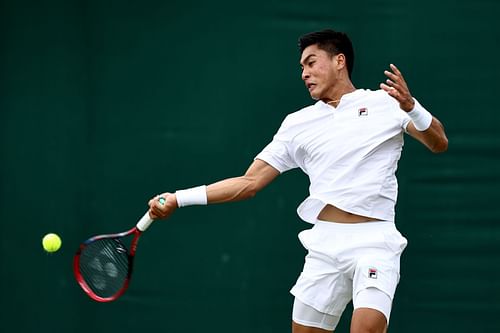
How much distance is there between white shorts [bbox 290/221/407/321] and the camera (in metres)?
Answer: 4.13

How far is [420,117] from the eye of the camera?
13.1ft

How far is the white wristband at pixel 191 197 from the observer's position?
14.6 ft

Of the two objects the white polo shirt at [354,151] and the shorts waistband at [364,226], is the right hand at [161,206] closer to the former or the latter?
the white polo shirt at [354,151]

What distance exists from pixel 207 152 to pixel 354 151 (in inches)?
54.1

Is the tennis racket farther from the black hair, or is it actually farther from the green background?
the black hair

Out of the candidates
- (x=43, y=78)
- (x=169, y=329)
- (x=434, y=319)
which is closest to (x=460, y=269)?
(x=434, y=319)

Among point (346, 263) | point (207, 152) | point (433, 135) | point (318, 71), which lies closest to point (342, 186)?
point (346, 263)

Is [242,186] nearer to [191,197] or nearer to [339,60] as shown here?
[191,197]

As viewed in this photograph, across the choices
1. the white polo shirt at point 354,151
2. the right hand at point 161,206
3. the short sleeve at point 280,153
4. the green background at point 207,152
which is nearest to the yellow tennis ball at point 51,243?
the green background at point 207,152

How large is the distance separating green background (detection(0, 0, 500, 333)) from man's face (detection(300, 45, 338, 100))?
80 cm

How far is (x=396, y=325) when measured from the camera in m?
5.26

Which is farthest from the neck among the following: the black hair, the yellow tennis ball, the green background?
the yellow tennis ball

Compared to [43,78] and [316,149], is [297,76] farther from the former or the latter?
[43,78]

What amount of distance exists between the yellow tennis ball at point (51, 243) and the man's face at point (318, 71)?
63.1 inches
